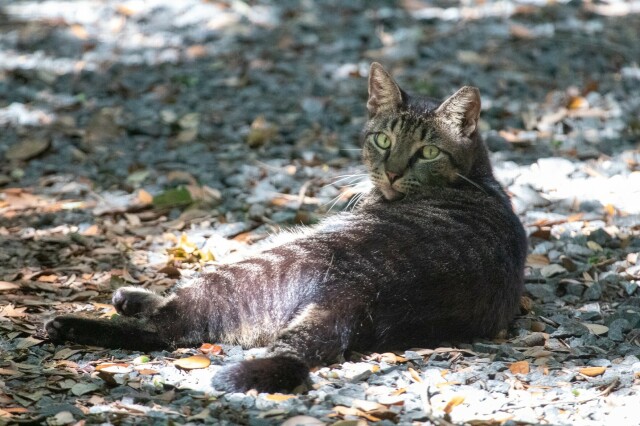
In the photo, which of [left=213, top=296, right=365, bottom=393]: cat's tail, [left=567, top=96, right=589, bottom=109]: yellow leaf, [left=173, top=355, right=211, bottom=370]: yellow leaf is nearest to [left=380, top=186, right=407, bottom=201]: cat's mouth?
[left=213, top=296, right=365, bottom=393]: cat's tail

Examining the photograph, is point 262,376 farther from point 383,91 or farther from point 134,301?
point 383,91

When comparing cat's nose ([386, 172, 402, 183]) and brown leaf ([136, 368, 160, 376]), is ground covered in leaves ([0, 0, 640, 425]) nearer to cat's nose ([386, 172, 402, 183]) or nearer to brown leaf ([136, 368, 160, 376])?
brown leaf ([136, 368, 160, 376])

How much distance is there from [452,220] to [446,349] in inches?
25.9

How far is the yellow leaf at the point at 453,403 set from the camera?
10.9ft

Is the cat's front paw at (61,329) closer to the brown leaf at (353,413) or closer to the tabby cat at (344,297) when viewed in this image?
the tabby cat at (344,297)

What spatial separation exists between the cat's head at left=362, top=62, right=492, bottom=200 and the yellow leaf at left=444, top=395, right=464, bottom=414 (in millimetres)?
1507

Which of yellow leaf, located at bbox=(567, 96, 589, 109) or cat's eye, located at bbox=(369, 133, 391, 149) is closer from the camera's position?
cat's eye, located at bbox=(369, 133, 391, 149)

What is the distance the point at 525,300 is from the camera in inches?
179

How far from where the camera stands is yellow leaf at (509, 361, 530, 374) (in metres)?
3.73

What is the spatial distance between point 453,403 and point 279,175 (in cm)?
302

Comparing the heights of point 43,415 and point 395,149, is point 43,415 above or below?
below

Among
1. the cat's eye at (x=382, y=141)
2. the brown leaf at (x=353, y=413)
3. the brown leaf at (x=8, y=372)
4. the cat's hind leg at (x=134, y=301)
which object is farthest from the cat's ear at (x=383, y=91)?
the brown leaf at (x=8, y=372)

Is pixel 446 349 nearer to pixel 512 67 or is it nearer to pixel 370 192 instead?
pixel 370 192

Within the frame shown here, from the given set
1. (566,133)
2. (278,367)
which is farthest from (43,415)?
(566,133)
